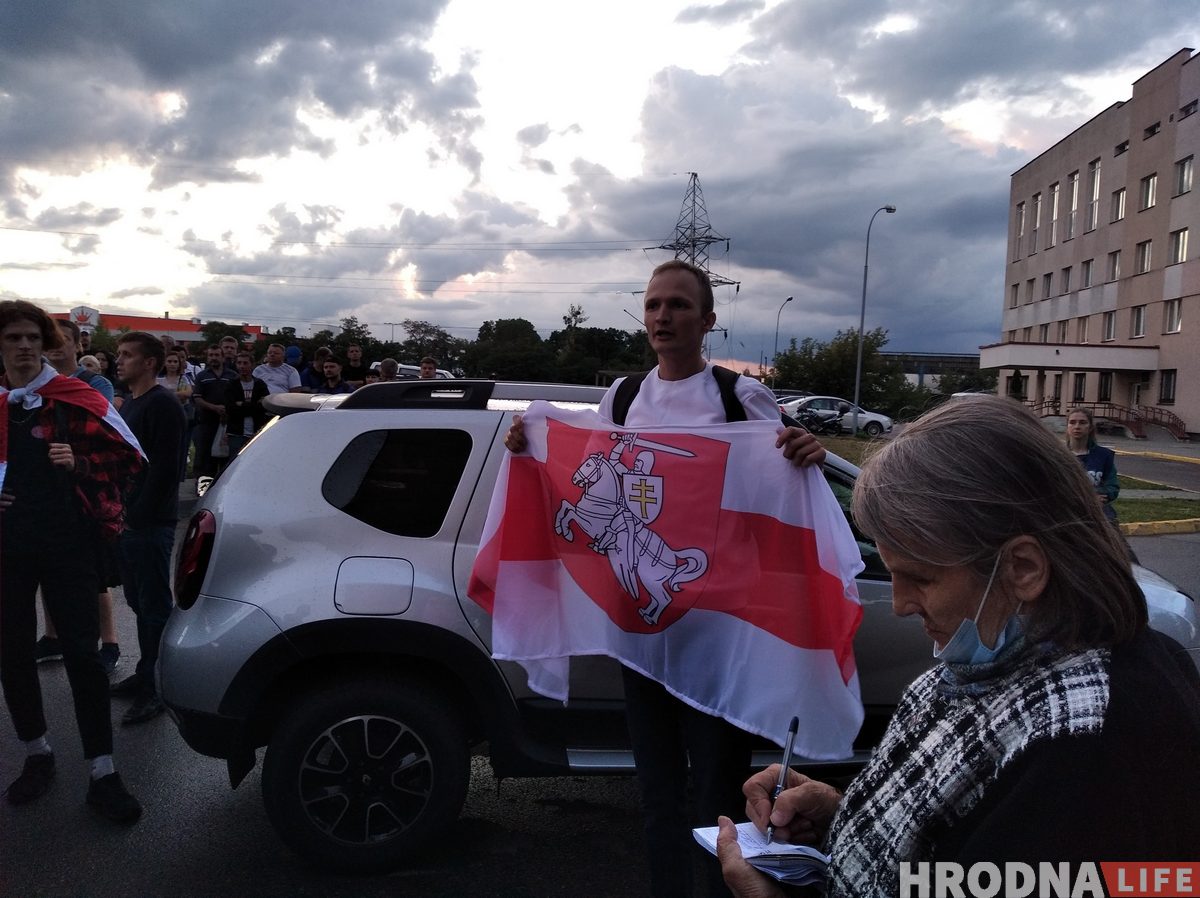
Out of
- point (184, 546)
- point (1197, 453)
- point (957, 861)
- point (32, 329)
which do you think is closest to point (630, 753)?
point (184, 546)

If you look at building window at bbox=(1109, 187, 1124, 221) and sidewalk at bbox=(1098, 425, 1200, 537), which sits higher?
building window at bbox=(1109, 187, 1124, 221)

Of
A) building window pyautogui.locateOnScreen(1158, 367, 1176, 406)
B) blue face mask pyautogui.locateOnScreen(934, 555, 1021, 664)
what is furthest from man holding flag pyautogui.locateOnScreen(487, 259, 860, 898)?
building window pyautogui.locateOnScreen(1158, 367, 1176, 406)

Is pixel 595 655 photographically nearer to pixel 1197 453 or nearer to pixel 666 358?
pixel 666 358

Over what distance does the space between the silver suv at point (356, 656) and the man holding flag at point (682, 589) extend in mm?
630

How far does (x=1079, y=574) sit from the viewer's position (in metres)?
1.14

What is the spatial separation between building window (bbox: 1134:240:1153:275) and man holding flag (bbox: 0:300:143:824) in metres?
48.3

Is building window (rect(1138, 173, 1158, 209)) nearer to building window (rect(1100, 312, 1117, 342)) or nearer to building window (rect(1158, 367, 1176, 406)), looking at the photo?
building window (rect(1100, 312, 1117, 342))

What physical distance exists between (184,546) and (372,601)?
836 millimetres

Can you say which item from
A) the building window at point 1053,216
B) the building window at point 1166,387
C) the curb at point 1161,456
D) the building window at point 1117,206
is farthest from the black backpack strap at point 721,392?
the building window at point 1053,216

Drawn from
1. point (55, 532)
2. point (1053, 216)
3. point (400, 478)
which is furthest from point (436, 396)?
point (1053, 216)

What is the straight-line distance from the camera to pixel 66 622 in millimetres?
3779

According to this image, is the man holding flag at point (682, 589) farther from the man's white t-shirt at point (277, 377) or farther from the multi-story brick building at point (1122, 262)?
the multi-story brick building at point (1122, 262)

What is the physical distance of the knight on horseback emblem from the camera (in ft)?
9.49

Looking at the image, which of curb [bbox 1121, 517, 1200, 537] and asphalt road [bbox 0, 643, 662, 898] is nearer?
asphalt road [bbox 0, 643, 662, 898]
